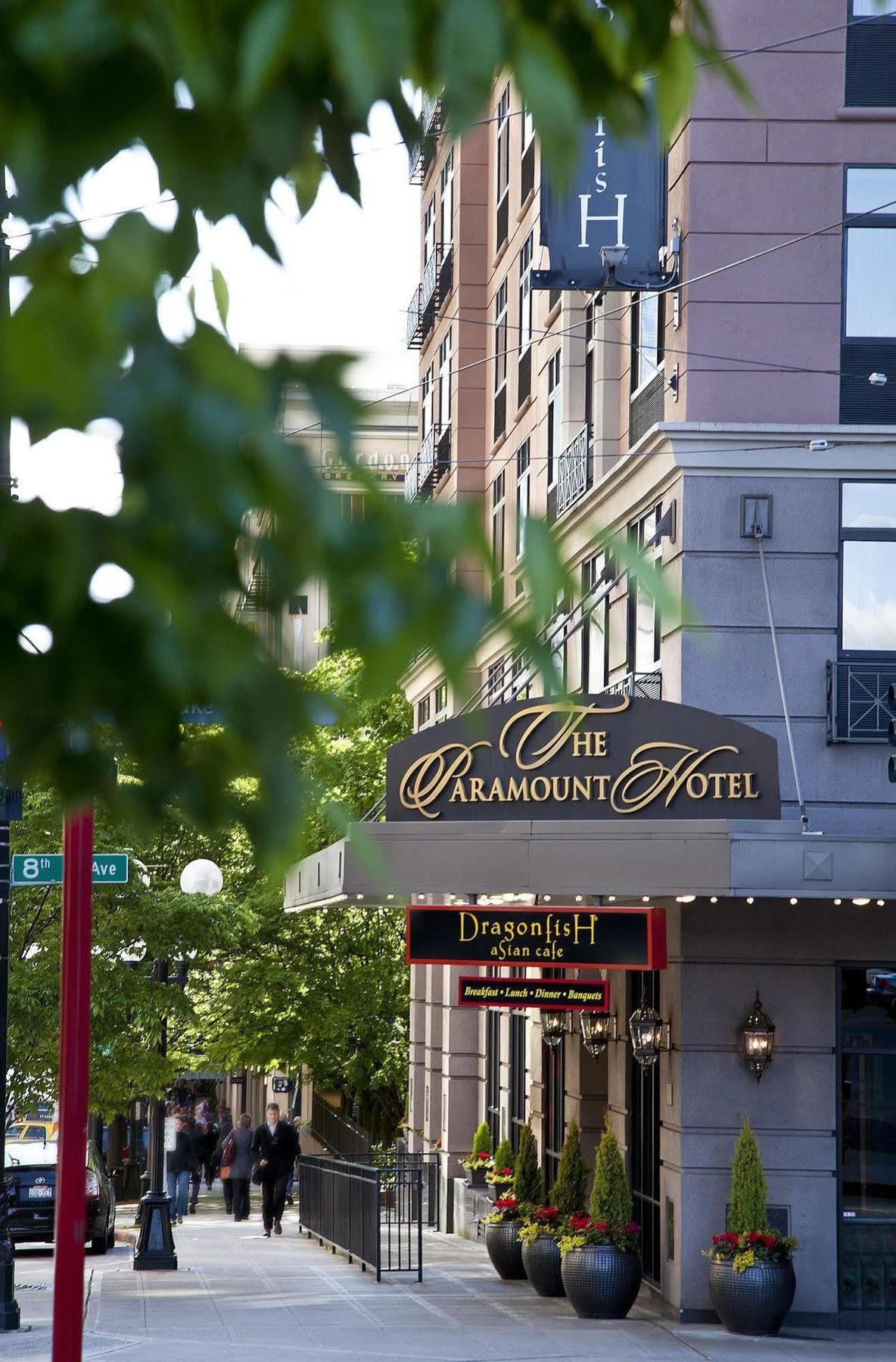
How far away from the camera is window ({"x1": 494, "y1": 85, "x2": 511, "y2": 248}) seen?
29484 mm

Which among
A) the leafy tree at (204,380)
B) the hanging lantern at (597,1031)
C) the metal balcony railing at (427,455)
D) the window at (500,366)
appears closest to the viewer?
the leafy tree at (204,380)

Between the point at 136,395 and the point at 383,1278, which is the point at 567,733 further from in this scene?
the point at 136,395

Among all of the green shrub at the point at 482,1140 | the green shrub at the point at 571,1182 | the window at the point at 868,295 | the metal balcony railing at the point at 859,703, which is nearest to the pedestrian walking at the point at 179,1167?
the green shrub at the point at 482,1140

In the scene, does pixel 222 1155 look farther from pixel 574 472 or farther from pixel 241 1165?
pixel 574 472

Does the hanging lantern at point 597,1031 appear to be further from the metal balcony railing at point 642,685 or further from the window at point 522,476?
the window at point 522,476

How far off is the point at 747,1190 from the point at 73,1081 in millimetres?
8745

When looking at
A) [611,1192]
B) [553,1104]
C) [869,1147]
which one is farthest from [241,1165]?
[869,1147]

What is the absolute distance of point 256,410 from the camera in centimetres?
192

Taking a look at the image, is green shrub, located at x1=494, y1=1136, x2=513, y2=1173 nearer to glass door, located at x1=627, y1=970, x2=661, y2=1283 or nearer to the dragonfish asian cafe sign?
glass door, located at x1=627, y1=970, x2=661, y2=1283

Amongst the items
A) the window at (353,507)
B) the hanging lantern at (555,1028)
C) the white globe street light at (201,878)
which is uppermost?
the window at (353,507)

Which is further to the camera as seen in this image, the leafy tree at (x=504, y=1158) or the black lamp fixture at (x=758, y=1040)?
the leafy tree at (x=504, y=1158)

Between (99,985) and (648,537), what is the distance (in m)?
11.3

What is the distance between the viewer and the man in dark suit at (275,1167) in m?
28.6

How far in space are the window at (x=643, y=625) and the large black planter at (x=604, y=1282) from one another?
19.0ft
